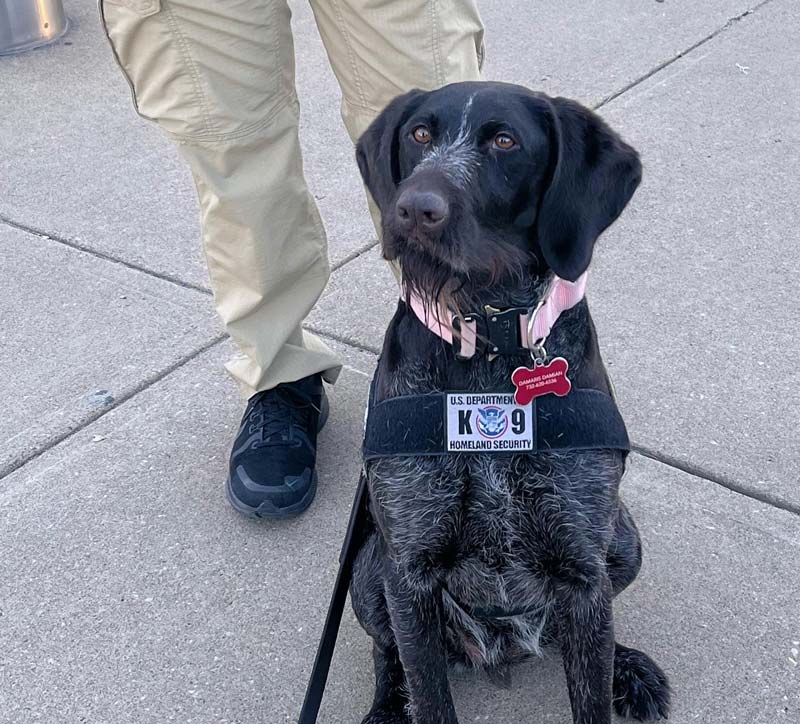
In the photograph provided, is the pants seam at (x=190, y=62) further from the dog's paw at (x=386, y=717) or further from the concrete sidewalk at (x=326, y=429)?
the dog's paw at (x=386, y=717)

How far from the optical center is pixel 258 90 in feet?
10.2

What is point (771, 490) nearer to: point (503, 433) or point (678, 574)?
point (678, 574)

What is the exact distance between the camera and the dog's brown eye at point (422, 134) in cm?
241

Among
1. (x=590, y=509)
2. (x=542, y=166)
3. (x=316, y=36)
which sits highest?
(x=542, y=166)

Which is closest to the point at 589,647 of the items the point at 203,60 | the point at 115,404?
the point at 203,60

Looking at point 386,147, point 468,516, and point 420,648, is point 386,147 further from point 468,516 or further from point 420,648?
point 420,648

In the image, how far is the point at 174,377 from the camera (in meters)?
4.00

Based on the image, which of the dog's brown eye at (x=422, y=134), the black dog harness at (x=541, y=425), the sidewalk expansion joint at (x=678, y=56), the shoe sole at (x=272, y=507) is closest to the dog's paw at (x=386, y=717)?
the black dog harness at (x=541, y=425)

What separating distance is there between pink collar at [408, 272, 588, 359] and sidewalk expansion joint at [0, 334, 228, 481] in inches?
67.7

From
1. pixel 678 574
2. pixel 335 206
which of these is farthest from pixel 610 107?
pixel 678 574

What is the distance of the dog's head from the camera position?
2291 mm

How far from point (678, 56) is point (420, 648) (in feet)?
15.2

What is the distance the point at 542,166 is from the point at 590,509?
0.74m

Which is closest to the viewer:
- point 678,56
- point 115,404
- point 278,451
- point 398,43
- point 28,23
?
point 398,43
